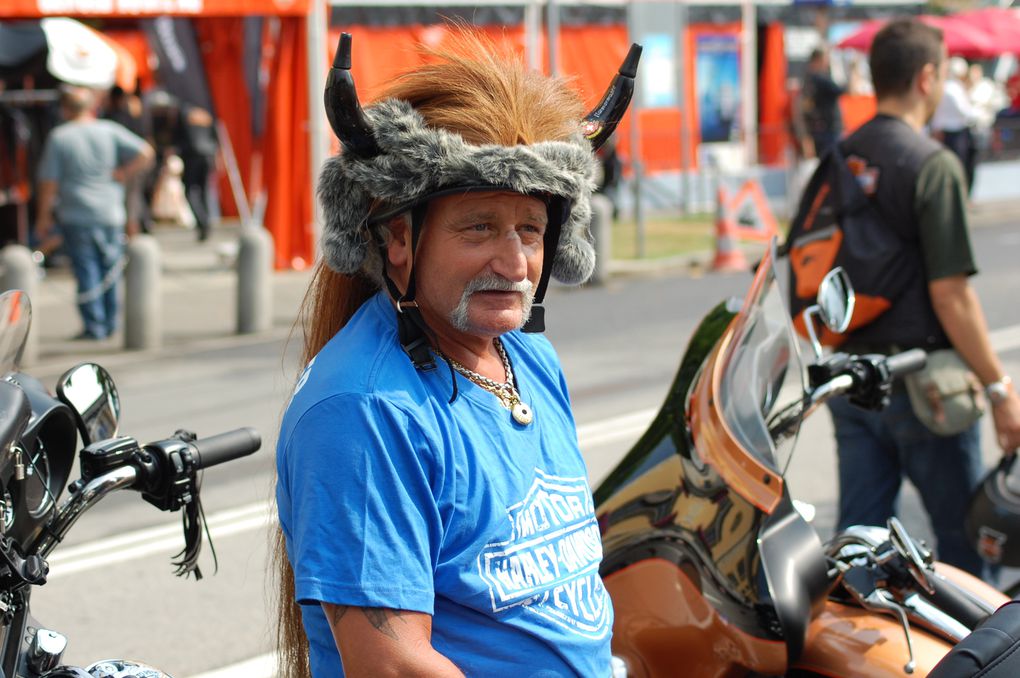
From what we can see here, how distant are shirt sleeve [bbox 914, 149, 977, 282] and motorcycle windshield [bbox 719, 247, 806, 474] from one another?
1.23m

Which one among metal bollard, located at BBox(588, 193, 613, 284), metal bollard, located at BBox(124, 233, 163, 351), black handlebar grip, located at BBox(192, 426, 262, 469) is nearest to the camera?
black handlebar grip, located at BBox(192, 426, 262, 469)

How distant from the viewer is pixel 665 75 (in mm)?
20906

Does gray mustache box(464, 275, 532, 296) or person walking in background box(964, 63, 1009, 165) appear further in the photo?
person walking in background box(964, 63, 1009, 165)

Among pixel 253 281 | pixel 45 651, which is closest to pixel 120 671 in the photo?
pixel 45 651

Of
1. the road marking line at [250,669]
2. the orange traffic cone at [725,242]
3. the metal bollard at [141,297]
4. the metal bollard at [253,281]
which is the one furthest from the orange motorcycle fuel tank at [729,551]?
the orange traffic cone at [725,242]

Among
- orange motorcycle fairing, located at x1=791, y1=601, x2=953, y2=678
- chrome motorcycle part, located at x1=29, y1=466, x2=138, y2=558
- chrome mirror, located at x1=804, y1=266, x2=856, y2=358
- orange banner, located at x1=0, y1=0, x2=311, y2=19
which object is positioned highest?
orange banner, located at x1=0, y1=0, x2=311, y2=19

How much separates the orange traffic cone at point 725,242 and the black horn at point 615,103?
41.7 feet

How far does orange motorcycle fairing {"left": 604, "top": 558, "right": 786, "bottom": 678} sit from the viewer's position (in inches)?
103

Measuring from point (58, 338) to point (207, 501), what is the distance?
5.44 m

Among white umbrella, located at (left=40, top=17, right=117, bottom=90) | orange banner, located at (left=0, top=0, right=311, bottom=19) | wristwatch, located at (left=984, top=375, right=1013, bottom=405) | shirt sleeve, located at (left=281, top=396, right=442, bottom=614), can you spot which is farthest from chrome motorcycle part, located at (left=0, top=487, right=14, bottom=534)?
white umbrella, located at (left=40, top=17, right=117, bottom=90)

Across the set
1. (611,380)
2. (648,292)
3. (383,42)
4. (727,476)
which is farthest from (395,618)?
(383,42)

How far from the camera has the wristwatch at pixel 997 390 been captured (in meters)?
4.19

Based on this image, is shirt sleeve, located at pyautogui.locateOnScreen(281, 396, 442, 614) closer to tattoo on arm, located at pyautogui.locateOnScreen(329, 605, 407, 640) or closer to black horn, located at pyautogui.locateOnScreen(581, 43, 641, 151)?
tattoo on arm, located at pyautogui.locateOnScreen(329, 605, 407, 640)

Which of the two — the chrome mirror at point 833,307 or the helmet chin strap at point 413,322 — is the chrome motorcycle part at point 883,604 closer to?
the chrome mirror at point 833,307
